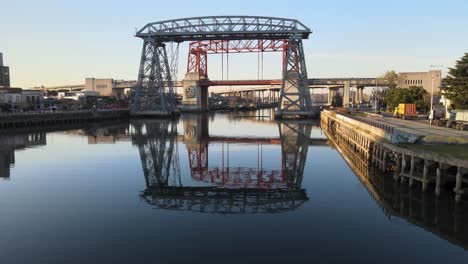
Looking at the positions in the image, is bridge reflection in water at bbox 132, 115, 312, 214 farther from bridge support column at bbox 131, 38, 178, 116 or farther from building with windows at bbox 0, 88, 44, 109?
building with windows at bbox 0, 88, 44, 109

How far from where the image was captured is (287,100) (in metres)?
90.4

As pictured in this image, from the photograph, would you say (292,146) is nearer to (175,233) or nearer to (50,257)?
(175,233)

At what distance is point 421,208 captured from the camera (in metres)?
18.8

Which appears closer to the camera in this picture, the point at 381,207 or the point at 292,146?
the point at 381,207

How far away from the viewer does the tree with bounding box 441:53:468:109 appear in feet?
170

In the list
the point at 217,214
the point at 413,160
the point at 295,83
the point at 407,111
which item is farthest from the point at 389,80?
the point at 217,214

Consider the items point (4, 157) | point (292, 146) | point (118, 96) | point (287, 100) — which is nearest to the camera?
point (4, 157)

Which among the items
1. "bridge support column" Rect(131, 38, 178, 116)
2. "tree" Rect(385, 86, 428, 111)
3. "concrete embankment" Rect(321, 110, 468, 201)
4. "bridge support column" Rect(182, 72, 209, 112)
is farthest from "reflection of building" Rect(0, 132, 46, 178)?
"bridge support column" Rect(182, 72, 209, 112)

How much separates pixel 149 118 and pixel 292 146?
192ft

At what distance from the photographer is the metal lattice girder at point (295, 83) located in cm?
8831

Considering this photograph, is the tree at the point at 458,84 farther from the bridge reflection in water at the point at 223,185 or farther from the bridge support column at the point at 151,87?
the bridge support column at the point at 151,87

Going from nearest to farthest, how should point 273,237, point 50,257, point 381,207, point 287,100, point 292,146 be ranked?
point 50,257 < point 273,237 < point 381,207 < point 292,146 < point 287,100

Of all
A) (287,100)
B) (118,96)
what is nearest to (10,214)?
(287,100)

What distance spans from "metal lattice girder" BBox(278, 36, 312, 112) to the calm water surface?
186 ft
